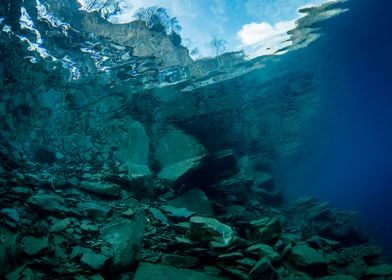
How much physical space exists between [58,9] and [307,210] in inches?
549

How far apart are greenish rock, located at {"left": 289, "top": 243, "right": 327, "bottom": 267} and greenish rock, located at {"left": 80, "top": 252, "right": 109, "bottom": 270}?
3703 millimetres

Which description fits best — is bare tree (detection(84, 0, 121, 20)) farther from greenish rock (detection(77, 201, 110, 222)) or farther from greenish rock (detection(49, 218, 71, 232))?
greenish rock (detection(49, 218, 71, 232))

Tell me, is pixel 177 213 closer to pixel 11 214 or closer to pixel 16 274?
pixel 11 214

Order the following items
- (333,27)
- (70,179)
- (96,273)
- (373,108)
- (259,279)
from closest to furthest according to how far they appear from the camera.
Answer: (96,273) → (259,279) → (70,179) → (333,27) → (373,108)

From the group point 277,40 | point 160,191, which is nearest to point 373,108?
point 277,40

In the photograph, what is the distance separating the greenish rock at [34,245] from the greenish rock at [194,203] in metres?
4.55

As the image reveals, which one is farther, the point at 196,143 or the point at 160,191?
the point at 196,143

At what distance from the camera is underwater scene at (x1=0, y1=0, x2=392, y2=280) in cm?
A: 487

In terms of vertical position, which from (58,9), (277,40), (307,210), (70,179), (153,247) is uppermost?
(58,9)

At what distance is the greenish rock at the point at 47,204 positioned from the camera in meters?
5.36

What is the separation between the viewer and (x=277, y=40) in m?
11.8

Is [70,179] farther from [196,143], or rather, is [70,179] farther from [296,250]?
[296,250]

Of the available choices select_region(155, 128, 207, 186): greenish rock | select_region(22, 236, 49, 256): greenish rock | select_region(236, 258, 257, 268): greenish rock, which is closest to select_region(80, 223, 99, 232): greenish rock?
select_region(22, 236, 49, 256): greenish rock

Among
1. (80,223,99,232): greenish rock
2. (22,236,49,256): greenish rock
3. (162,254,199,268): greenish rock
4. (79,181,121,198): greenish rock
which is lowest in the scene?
(162,254,199,268): greenish rock
